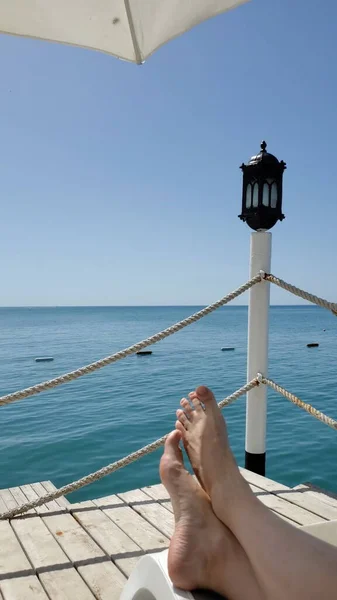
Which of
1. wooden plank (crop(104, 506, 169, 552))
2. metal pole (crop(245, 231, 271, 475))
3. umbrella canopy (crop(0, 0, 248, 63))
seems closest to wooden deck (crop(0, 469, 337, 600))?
wooden plank (crop(104, 506, 169, 552))

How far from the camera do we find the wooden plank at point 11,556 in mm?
1703

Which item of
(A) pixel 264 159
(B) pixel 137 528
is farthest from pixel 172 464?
(A) pixel 264 159

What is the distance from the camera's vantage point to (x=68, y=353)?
22609 millimetres

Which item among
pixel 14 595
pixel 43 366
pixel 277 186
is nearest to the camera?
pixel 14 595

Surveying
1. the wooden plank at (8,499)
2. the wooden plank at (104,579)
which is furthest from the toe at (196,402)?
the wooden plank at (8,499)

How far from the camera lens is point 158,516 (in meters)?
2.16

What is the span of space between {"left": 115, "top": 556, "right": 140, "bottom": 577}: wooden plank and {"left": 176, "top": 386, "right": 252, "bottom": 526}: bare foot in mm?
606

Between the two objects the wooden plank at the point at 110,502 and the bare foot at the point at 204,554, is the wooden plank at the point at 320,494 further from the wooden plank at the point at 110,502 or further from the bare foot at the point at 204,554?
the bare foot at the point at 204,554

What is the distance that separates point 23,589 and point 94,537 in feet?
1.32

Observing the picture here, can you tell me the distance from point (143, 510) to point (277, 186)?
188 cm

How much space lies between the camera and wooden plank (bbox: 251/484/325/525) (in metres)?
2.07

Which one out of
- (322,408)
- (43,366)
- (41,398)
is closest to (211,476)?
(322,408)

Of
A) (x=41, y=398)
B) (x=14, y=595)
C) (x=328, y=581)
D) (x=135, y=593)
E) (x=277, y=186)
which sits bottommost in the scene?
(x=41, y=398)

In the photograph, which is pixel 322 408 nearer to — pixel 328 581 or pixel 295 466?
pixel 295 466
